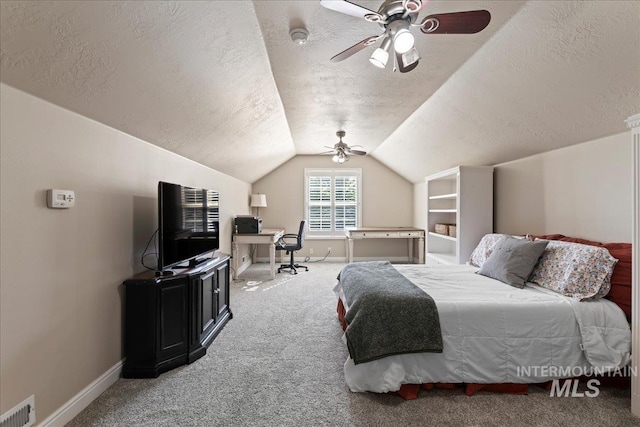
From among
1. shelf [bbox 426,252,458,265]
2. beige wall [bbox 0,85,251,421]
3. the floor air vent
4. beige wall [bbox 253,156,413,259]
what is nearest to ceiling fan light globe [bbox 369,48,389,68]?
beige wall [bbox 0,85,251,421]

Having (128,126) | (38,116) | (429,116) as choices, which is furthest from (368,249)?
(38,116)

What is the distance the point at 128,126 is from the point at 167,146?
0.63 meters

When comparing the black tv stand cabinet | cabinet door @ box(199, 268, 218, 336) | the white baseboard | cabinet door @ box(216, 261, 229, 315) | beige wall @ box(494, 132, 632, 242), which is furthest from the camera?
cabinet door @ box(216, 261, 229, 315)

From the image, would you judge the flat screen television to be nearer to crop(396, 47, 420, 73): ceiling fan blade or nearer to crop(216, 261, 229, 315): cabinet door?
crop(216, 261, 229, 315): cabinet door

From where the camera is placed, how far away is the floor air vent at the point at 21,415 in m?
1.30

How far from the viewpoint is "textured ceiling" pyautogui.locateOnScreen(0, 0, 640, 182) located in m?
1.36

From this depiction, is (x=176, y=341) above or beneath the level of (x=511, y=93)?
beneath

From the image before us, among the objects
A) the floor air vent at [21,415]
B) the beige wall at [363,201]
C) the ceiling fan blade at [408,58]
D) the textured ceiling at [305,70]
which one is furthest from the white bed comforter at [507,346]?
the beige wall at [363,201]

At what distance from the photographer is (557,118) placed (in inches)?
93.2

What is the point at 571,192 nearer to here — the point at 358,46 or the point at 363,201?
the point at 358,46

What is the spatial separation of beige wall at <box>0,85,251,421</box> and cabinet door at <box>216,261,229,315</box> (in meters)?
0.80

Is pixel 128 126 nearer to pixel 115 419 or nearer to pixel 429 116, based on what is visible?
pixel 115 419

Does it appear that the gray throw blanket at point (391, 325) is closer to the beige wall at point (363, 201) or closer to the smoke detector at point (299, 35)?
the smoke detector at point (299, 35)

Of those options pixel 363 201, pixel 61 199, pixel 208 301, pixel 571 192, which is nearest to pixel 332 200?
pixel 363 201
